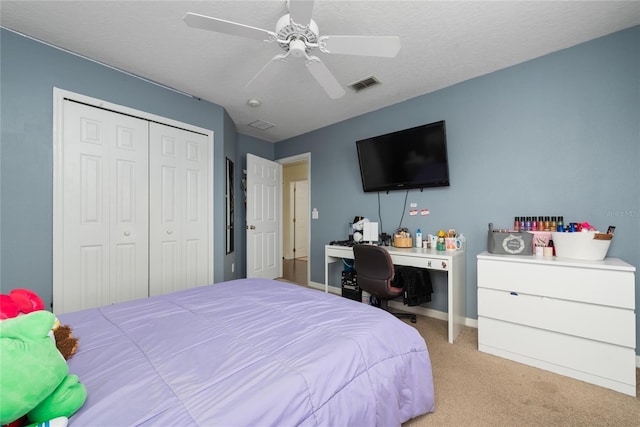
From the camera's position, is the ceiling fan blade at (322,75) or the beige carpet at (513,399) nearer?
the beige carpet at (513,399)

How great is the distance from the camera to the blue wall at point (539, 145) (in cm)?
200

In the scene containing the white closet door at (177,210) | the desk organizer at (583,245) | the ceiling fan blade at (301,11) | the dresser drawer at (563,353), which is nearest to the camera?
the ceiling fan blade at (301,11)

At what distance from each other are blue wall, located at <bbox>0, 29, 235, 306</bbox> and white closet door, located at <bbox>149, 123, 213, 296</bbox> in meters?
0.74

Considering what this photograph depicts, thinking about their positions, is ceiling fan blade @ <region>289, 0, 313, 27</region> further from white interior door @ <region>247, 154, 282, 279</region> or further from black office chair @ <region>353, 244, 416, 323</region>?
white interior door @ <region>247, 154, 282, 279</region>

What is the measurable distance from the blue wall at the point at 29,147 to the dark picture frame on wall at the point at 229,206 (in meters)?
1.61

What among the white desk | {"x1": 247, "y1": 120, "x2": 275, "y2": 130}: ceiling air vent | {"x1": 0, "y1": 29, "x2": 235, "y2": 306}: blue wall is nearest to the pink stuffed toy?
{"x1": 0, "y1": 29, "x2": 235, "y2": 306}: blue wall

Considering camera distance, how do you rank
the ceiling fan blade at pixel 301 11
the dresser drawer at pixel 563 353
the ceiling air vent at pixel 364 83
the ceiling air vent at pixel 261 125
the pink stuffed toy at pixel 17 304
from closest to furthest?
the pink stuffed toy at pixel 17 304 → the ceiling fan blade at pixel 301 11 → the dresser drawer at pixel 563 353 → the ceiling air vent at pixel 364 83 → the ceiling air vent at pixel 261 125

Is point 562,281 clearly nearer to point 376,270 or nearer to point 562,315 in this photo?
point 562,315

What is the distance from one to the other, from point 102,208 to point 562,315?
386 centimetres

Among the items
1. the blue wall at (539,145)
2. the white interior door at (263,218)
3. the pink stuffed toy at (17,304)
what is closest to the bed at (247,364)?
the pink stuffed toy at (17,304)

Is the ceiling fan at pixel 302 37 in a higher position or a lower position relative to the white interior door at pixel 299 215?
higher

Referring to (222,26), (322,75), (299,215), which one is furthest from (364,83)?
(299,215)

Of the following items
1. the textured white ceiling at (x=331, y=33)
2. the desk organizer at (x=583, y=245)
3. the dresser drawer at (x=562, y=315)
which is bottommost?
the dresser drawer at (x=562, y=315)

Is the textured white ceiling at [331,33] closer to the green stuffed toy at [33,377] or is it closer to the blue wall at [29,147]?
the blue wall at [29,147]
